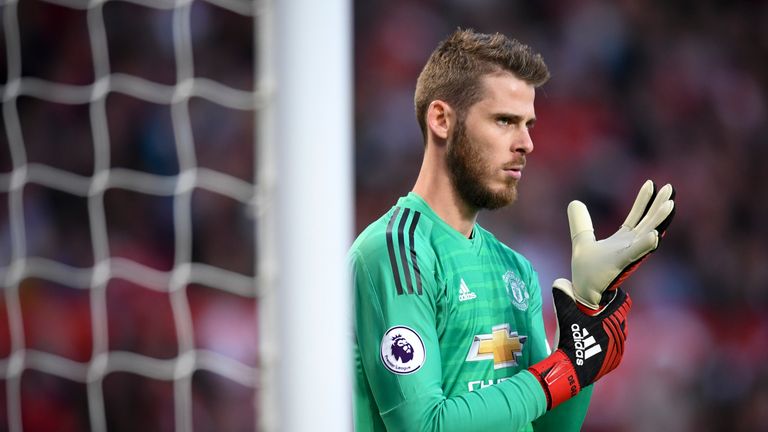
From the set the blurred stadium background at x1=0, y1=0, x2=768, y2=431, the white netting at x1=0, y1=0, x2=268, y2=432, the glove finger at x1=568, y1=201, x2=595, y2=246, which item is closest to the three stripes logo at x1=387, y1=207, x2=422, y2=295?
the glove finger at x1=568, y1=201, x2=595, y2=246

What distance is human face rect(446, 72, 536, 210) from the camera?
7.02ft

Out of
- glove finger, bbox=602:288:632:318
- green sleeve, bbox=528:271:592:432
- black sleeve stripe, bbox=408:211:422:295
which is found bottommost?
green sleeve, bbox=528:271:592:432

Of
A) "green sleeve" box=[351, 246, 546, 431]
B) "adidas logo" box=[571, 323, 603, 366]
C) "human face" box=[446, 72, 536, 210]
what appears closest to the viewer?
"green sleeve" box=[351, 246, 546, 431]

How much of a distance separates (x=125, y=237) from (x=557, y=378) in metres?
3.84

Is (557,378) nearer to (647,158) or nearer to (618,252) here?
(618,252)

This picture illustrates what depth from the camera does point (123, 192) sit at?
5418 millimetres

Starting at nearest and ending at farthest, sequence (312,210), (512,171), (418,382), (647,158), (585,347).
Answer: (312,210) < (418,382) < (585,347) < (512,171) < (647,158)

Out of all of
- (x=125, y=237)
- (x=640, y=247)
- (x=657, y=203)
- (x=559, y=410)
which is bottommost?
(x=559, y=410)

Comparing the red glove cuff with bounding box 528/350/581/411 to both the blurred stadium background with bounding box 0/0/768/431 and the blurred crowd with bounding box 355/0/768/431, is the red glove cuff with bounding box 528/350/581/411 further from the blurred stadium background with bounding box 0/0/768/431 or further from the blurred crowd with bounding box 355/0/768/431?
the blurred crowd with bounding box 355/0/768/431

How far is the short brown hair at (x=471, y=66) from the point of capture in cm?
A: 217

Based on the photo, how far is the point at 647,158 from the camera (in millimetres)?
6289

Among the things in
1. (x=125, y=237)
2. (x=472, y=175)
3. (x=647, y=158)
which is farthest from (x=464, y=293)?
(x=647, y=158)

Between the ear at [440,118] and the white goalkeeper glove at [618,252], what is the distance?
0.39m

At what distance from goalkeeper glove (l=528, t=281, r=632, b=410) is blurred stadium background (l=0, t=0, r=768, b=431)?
104 inches
